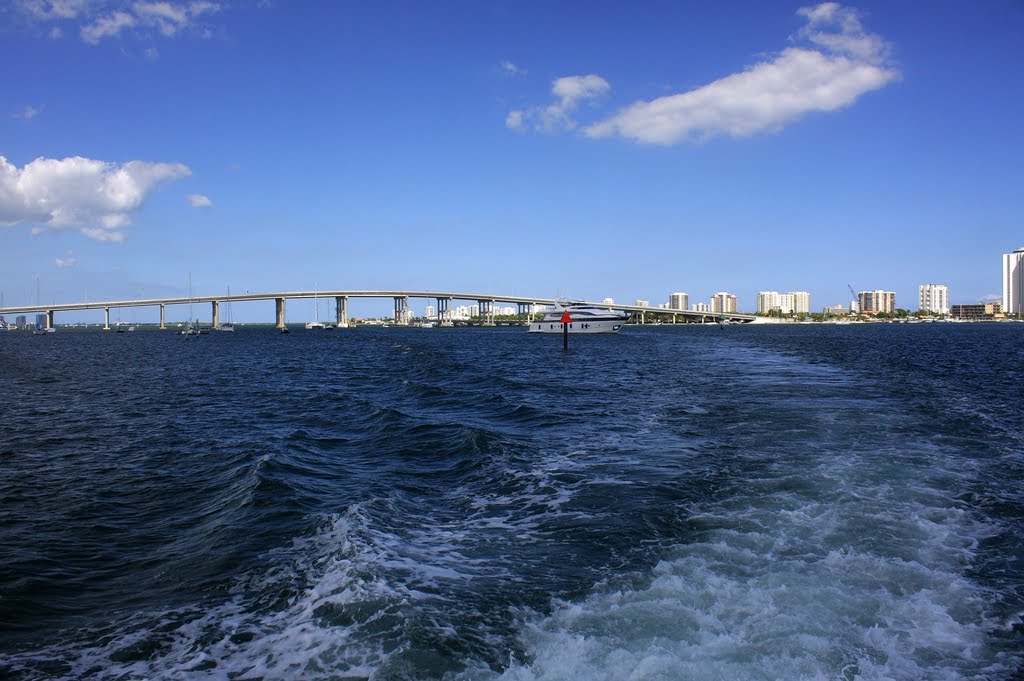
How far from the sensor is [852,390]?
2375cm

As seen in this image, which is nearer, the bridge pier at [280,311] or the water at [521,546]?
the water at [521,546]

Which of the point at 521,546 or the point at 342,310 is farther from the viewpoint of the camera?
the point at 342,310

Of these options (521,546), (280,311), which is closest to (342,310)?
(280,311)

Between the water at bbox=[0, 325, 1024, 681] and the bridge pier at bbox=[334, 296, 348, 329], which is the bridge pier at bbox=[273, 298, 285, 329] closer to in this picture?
the bridge pier at bbox=[334, 296, 348, 329]

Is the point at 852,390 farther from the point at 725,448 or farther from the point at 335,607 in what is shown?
the point at 335,607

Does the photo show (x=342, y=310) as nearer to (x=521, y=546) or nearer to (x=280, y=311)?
(x=280, y=311)

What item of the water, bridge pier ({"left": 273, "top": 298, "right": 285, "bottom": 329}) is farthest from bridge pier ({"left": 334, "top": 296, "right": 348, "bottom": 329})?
the water

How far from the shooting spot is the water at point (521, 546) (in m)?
5.61

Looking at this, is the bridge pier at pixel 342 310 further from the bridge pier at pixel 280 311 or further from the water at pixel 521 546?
the water at pixel 521 546

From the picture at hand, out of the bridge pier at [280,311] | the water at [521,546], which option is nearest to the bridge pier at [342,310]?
the bridge pier at [280,311]

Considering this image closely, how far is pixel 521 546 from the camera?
832 centimetres

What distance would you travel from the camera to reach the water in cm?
561

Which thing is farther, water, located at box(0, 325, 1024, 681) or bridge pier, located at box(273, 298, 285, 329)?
bridge pier, located at box(273, 298, 285, 329)

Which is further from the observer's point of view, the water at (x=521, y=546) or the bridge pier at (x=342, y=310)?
the bridge pier at (x=342, y=310)
